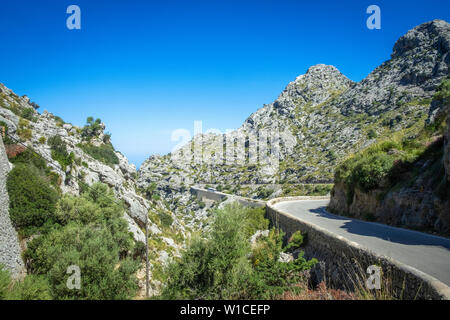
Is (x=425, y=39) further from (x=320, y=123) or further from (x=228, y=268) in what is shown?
(x=228, y=268)

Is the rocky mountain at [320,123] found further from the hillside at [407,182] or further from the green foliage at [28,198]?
the green foliage at [28,198]

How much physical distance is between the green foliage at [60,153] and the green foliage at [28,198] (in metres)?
6.40

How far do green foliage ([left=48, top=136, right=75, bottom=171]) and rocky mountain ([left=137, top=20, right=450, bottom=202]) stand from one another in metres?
54.1

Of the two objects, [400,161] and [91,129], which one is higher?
[91,129]

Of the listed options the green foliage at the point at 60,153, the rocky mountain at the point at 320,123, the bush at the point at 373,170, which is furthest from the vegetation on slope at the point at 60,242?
the rocky mountain at the point at 320,123

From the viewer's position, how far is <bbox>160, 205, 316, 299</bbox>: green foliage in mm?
7328

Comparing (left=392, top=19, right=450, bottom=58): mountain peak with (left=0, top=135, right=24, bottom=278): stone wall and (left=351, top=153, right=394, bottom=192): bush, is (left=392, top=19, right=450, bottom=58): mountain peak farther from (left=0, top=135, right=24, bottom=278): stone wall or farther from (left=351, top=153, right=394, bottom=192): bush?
(left=0, top=135, right=24, bottom=278): stone wall

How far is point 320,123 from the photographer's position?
99.4 meters

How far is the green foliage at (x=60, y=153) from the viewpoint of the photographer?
2623cm

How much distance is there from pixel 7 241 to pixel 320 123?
10436 centimetres

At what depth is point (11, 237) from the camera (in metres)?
15.2

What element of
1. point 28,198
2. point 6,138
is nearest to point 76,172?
point 6,138
